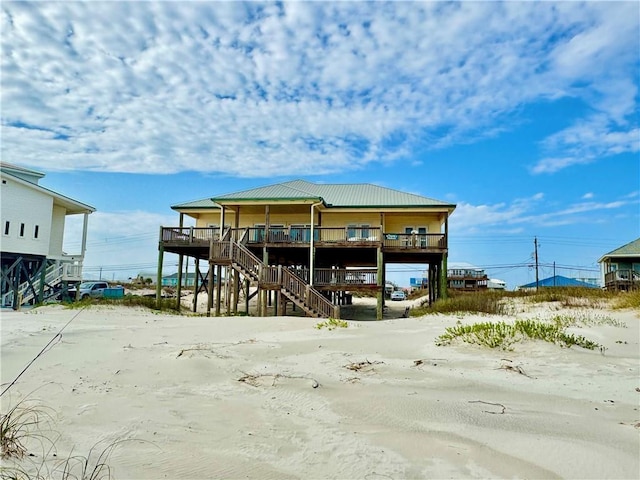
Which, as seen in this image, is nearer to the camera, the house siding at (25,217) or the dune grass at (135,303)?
the dune grass at (135,303)

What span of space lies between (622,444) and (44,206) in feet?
94.0

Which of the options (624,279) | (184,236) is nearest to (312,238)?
(184,236)

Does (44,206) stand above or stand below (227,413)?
above

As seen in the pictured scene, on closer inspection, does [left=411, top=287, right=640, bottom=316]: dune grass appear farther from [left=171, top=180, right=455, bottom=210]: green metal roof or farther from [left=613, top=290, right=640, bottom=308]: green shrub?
[left=171, top=180, right=455, bottom=210]: green metal roof

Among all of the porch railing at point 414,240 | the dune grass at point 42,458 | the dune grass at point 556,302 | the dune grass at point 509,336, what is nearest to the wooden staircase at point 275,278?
the dune grass at point 556,302

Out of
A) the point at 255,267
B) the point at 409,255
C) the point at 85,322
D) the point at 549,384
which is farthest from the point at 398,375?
the point at 409,255

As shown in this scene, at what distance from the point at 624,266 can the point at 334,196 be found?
26.2 meters

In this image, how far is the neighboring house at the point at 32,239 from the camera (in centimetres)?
2333

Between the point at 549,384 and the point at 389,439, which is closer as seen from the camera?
the point at 389,439

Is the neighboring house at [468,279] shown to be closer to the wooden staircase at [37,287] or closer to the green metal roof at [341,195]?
the green metal roof at [341,195]

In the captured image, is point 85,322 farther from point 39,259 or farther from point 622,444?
point 39,259

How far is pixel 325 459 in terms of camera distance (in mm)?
3754

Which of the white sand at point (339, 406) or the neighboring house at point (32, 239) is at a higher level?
the neighboring house at point (32, 239)

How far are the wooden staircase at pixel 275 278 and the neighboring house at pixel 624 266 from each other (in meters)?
26.5
